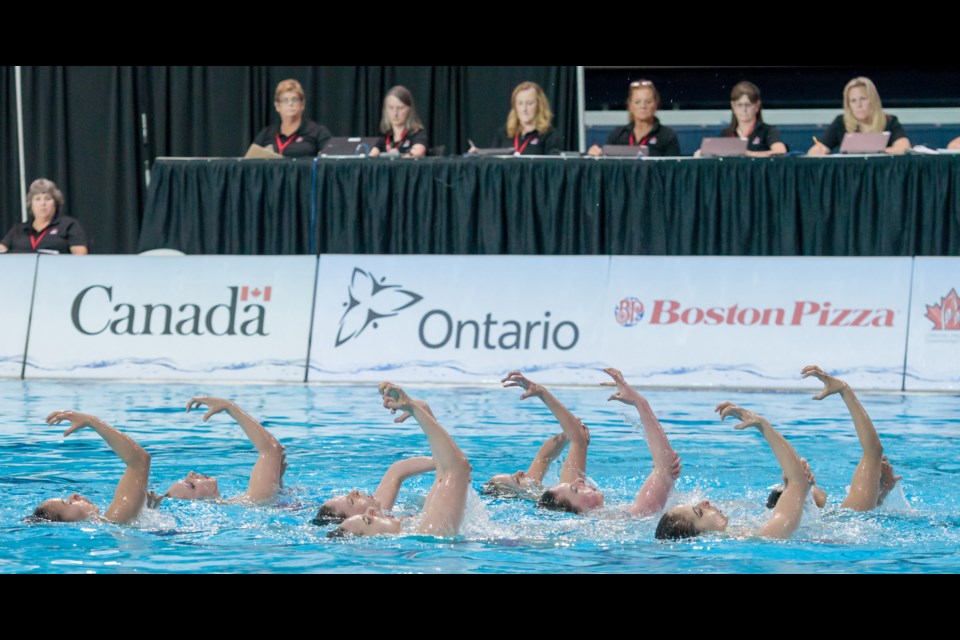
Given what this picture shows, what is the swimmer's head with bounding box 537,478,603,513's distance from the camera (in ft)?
17.8

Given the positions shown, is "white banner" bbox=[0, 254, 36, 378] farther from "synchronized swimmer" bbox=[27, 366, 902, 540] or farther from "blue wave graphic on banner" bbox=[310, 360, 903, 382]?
"synchronized swimmer" bbox=[27, 366, 902, 540]

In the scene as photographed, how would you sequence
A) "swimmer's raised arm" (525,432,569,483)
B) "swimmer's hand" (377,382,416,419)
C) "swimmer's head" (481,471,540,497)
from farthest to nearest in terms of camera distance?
"swimmer's raised arm" (525,432,569,483)
"swimmer's head" (481,471,540,497)
"swimmer's hand" (377,382,416,419)

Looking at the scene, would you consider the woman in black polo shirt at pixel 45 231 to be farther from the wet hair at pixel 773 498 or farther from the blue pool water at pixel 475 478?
the wet hair at pixel 773 498

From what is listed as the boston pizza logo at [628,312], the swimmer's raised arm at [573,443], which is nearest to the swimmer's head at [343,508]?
the swimmer's raised arm at [573,443]

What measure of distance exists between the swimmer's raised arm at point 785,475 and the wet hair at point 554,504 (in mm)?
846

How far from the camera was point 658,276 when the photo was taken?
9.52 metres

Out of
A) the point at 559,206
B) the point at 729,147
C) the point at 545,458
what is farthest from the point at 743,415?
the point at 559,206

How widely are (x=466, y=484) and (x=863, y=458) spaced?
5.63 ft

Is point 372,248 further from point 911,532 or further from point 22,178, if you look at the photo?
point 911,532

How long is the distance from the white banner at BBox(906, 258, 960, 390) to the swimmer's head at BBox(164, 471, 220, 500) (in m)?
5.28

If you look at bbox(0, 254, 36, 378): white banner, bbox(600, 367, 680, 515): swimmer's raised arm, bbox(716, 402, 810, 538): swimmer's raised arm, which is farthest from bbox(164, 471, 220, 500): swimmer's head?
bbox(0, 254, 36, 378): white banner

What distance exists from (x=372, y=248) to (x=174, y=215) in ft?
5.56

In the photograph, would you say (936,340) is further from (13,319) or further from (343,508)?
(13,319)

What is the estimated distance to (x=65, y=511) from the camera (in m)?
5.11
